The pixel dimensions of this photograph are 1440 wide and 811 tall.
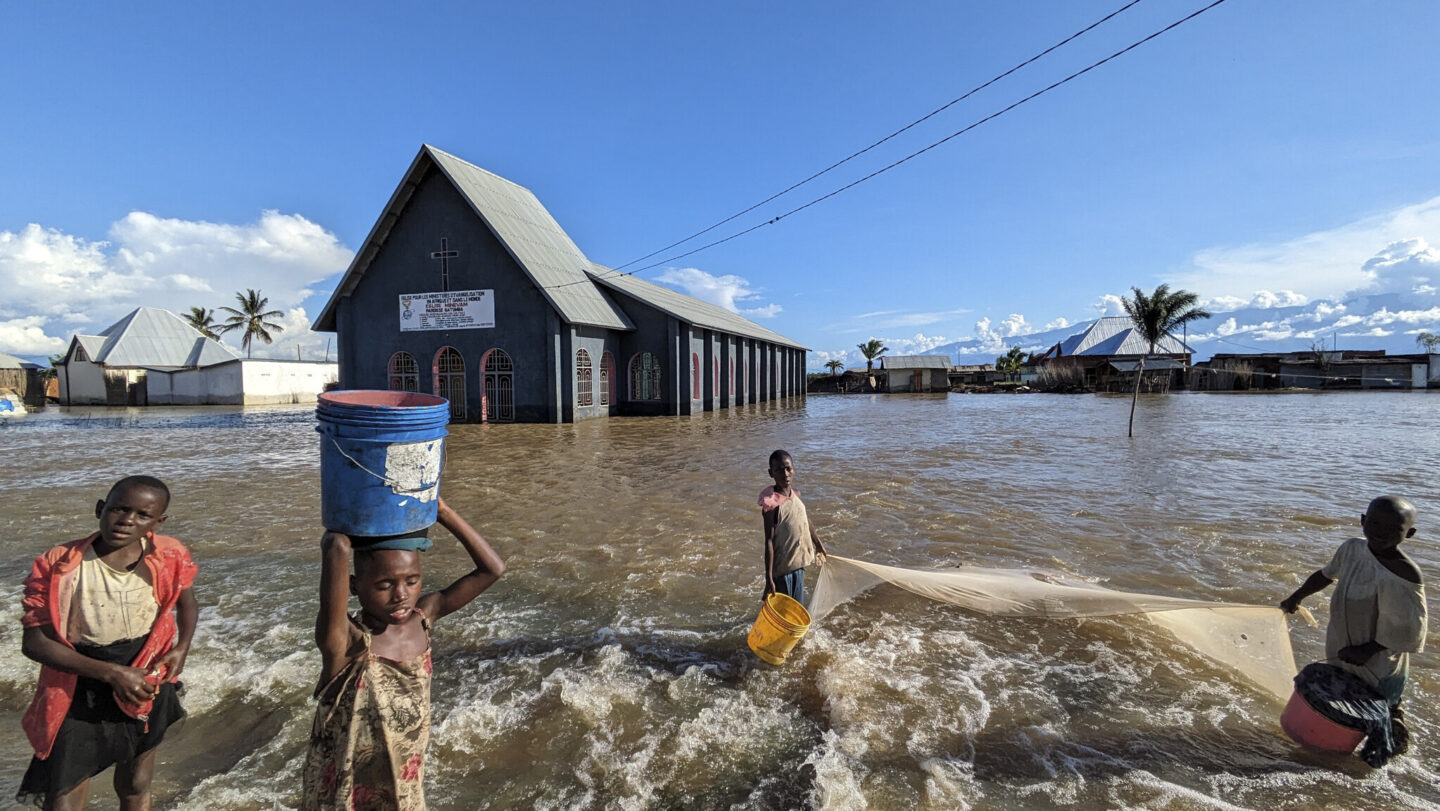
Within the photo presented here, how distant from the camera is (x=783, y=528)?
4.17 metres

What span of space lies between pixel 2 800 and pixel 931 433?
18700 millimetres

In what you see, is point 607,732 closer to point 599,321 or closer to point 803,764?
point 803,764

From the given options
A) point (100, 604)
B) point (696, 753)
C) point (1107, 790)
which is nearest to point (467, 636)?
point (696, 753)

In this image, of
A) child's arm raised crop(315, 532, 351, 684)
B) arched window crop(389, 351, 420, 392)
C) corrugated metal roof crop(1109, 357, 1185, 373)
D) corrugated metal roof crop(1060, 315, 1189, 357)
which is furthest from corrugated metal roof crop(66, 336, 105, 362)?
corrugated metal roof crop(1060, 315, 1189, 357)

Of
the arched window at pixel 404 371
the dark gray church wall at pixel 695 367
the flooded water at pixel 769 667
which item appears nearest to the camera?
the flooded water at pixel 769 667

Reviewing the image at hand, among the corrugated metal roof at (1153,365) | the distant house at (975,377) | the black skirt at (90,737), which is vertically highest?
the corrugated metal roof at (1153,365)

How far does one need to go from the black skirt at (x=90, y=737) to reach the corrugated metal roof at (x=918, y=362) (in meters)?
55.3

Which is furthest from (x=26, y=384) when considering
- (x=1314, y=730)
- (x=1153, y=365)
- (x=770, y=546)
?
(x=1153, y=365)

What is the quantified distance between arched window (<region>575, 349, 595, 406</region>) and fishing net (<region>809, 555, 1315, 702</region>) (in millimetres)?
18394

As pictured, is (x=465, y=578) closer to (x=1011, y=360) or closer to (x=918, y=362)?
(x=918, y=362)

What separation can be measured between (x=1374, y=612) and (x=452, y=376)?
23.6 meters

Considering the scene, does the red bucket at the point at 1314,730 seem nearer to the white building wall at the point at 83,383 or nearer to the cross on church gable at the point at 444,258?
the cross on church gable at the point at 444,258

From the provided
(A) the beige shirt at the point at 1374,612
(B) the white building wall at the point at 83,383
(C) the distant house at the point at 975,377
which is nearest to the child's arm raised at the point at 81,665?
(A) the beige shirt at the point at 1374,612

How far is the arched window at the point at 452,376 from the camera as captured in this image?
22484 millimetres
